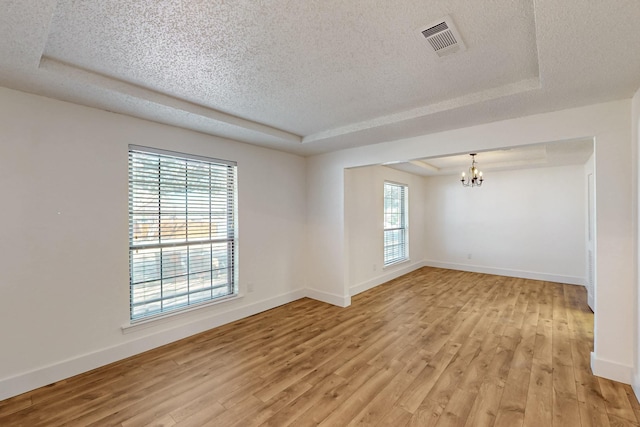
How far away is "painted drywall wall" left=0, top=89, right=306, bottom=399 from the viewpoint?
225 cm

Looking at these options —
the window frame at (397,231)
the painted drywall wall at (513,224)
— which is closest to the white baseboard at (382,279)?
the window frame at (397,231)

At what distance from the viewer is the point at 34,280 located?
234 cm

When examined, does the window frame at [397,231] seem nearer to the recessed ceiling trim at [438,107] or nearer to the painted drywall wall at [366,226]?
the painted drywall wall at [366,226]

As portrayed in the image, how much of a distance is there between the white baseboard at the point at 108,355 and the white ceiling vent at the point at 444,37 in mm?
3661

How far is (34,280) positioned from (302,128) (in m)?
3.01

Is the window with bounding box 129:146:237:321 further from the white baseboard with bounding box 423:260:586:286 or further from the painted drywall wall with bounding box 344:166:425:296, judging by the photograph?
the white baseboard with bounding box 423:260:586:286

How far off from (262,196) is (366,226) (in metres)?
2.18

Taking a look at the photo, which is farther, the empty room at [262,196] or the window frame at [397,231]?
the window frame at [397,231]

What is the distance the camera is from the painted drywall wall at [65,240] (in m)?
2.25

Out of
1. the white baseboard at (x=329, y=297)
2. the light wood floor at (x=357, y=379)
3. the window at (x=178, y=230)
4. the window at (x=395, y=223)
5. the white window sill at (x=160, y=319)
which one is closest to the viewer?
the light wood floor at (x=357, y=379)

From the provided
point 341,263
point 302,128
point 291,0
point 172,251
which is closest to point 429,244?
point 341,263

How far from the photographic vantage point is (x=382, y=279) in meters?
5.76

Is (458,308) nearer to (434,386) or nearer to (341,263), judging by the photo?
(341,263)

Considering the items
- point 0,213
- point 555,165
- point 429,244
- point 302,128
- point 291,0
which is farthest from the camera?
point 429,244
